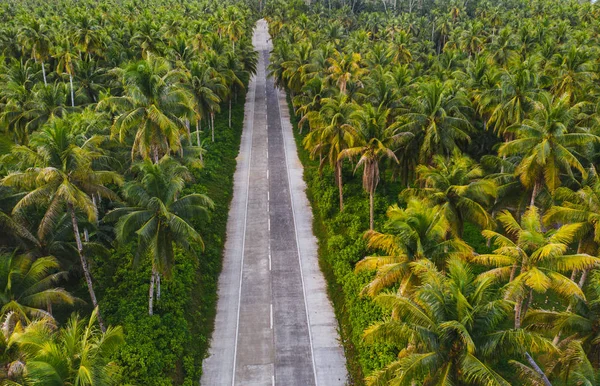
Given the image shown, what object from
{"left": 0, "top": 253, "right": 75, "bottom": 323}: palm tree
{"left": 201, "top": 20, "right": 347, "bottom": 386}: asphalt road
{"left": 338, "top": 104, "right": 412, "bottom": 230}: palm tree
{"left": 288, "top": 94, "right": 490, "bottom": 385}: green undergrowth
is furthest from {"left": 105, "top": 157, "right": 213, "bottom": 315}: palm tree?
{"left": 338, "top": 104, "right": 412, "bottom": 230}: palm tree

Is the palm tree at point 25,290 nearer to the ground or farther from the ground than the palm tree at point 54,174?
nearer to the ground

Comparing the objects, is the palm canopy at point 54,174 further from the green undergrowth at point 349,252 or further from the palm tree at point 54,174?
the green undergrowth at point 349,252

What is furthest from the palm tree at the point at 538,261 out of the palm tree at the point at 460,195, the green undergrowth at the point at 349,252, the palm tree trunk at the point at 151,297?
the palm tree trunk at the point at 151,297

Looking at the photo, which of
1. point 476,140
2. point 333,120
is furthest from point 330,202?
point 476,140

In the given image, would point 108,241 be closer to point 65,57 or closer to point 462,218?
point 462,218

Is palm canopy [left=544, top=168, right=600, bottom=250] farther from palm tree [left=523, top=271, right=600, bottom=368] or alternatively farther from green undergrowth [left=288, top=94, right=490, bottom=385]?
green undergrowth [left=288, top=94, right=490, bottom=385]

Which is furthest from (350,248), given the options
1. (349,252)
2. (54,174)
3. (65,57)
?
(65,57)

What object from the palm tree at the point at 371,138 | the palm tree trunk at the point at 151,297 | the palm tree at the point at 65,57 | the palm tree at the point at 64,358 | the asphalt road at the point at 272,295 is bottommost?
the asphalt road at the point at 272,295
